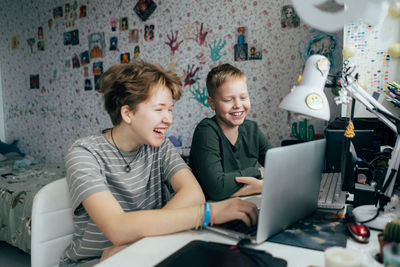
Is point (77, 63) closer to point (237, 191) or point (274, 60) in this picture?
point (274, 60)

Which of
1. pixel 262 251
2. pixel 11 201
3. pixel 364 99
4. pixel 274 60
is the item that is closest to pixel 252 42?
pixel 274 60

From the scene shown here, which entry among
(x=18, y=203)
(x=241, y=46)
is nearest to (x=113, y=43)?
(x=241, y=46)

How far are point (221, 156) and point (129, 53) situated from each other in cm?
186

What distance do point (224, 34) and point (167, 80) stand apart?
4.58 ft

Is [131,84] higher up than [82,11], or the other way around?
[82,11]

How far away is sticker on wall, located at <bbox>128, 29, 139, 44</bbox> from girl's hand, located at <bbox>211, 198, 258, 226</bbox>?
2322mm

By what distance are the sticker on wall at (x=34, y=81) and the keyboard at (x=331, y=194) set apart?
11.7ft

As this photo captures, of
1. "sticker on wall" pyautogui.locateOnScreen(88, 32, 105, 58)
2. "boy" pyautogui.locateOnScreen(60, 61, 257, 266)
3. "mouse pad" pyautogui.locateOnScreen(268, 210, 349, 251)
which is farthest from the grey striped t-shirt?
"sticker on wall" pyautogui.locateOnScreen(88, 32, 105, 58)

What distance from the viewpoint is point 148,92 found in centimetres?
110

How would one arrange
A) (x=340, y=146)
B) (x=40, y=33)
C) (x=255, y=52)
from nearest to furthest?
(x=340, y=146)
(x=255, y=52)
(x=40, y=33)

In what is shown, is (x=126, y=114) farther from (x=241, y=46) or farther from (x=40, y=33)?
(x=40, y=33)

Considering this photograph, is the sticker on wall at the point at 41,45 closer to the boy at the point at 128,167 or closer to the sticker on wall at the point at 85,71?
the sticker on wall at the point at 85,71

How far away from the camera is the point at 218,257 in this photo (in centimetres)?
70

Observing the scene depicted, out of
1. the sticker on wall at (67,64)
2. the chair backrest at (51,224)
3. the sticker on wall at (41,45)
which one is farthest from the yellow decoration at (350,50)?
the sticker on wall at (41,45)
